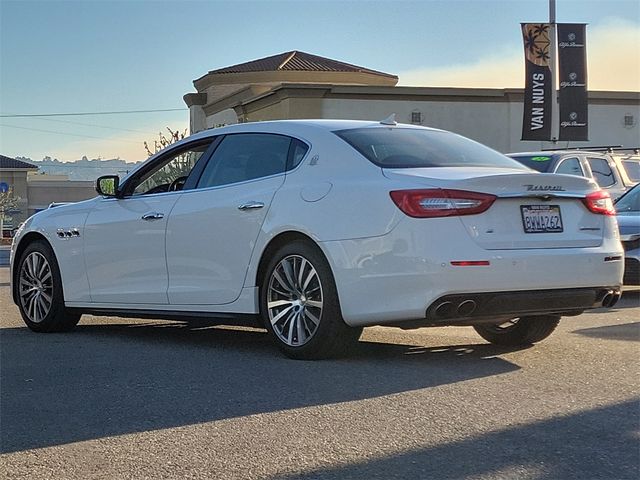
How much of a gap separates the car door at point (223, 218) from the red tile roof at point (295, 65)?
134 ft

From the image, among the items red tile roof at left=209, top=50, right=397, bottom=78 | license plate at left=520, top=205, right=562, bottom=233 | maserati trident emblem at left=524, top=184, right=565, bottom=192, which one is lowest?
license plate at left=520, top=205, right=562, bottom=233

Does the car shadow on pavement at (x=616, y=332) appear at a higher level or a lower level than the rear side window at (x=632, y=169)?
lower

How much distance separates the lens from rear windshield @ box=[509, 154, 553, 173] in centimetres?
1334

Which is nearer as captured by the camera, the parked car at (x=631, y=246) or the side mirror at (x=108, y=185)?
the side mirror at (x=108, y=185)

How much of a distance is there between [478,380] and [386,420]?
1107 millimetres

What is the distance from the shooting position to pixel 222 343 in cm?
721

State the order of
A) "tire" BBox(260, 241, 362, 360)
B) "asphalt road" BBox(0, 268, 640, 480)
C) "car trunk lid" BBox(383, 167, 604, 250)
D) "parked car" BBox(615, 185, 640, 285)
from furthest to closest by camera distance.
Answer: "parked car" BBox(615, 185, 640, 285), "tire" BBox(260, 241, 362, 360), "car trunk lid" BBox(383, 167, 604, 250), "asphalt road" BBox(0, 268, 640, 480)

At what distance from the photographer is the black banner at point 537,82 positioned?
91.4 ft

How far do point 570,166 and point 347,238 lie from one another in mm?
8654

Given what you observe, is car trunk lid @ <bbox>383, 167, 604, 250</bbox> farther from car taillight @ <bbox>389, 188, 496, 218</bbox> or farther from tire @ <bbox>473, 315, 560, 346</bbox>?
tire @ <bbox>473, 315, 560, 346</bbox>

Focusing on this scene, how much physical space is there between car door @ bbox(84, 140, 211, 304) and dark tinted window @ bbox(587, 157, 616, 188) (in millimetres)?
8271

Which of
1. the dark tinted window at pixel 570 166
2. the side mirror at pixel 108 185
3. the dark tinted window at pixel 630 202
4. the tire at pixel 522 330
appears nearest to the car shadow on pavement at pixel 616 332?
the tire at pixel 522 330

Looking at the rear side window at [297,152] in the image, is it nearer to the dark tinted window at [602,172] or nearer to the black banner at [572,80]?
the dark tinted window at [602,172]

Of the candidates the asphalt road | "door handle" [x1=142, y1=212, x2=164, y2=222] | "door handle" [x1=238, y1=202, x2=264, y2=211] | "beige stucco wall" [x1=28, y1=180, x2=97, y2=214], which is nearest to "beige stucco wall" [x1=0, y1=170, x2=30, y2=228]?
"beige stucco wall" [x1=28, y1=180, x2=97, y2=214]
